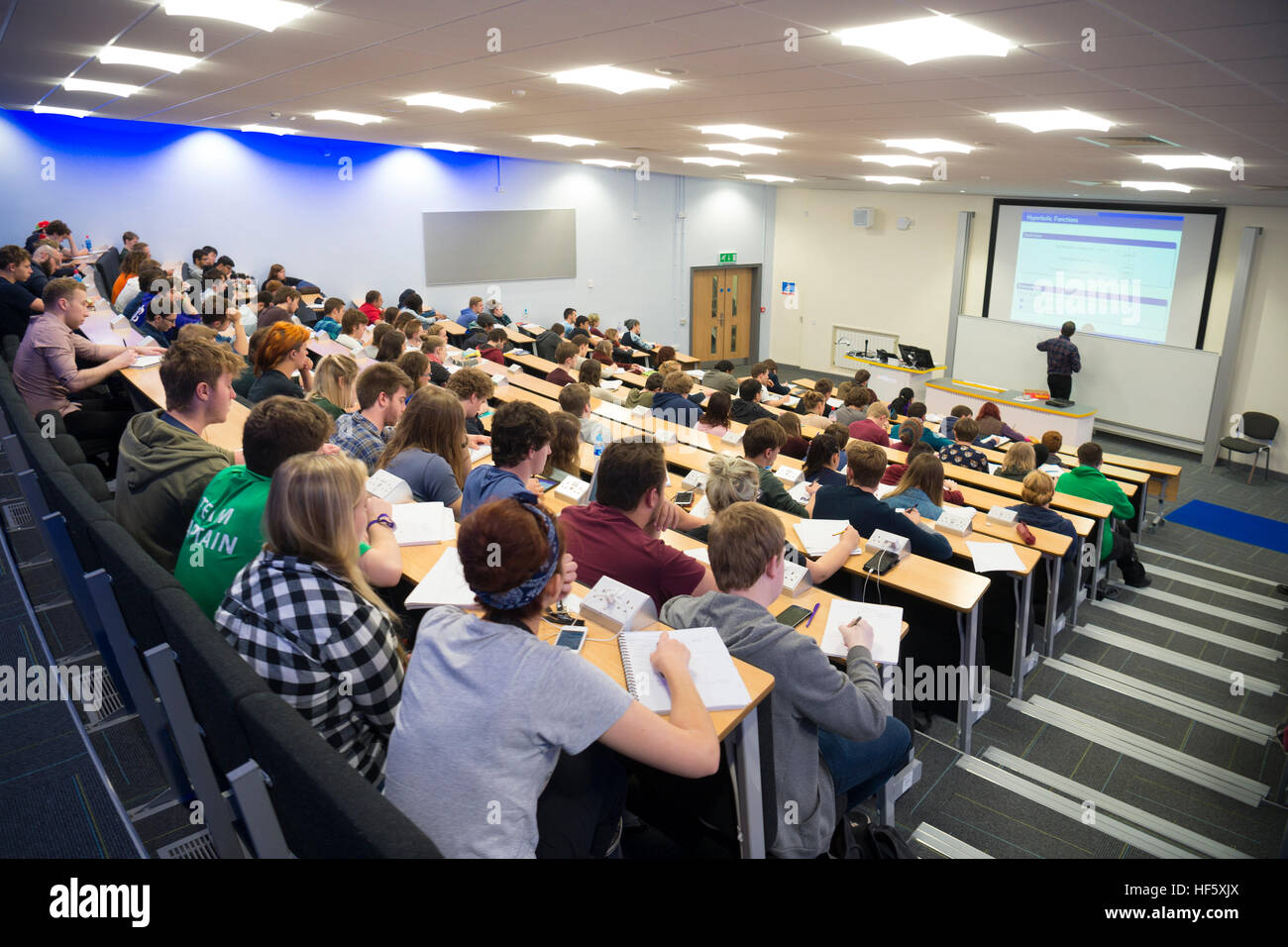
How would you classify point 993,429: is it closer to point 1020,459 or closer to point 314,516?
point 1020,459

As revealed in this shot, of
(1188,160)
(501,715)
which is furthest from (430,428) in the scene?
(1188,160)

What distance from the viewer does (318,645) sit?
1.79 meters

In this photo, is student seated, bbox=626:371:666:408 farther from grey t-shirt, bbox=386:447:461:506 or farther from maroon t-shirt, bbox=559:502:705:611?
maroon t-shirt, bbox=559:502:705:611

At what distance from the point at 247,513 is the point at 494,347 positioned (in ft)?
24.4

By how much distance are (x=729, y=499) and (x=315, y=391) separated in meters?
2.30

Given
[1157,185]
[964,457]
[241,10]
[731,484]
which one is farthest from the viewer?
[1157,185]

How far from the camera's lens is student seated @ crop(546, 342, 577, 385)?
26.0 feet

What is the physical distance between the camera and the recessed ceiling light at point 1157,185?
7448 millimetres

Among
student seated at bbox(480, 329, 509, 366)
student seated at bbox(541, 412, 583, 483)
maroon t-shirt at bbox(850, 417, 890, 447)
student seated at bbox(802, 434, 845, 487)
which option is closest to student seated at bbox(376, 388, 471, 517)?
student seated at bbox(541, 412, 583, 483)

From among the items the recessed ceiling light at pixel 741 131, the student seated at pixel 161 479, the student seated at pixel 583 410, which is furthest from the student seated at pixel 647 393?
the student seated at pixel 161 479

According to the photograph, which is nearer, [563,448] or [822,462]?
[563,448]

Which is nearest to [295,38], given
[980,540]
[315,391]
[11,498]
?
[315,391]

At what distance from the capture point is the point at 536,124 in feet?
22.0
